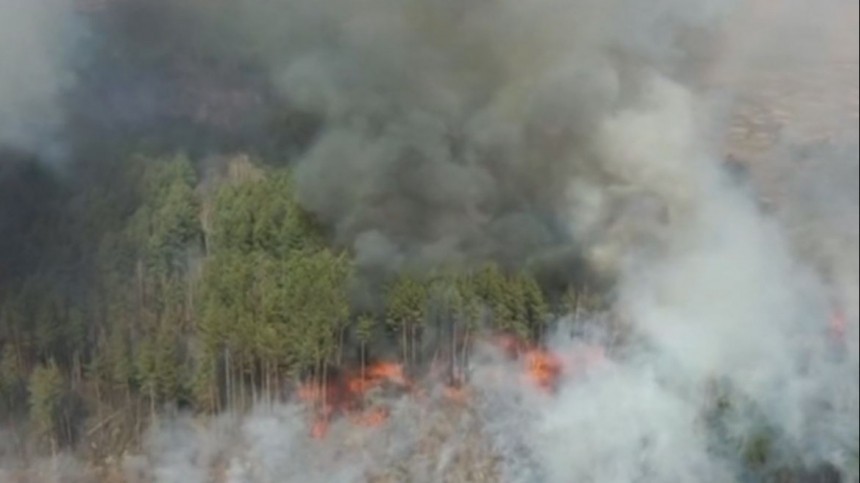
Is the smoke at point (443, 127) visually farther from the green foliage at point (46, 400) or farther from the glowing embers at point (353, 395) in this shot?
the green foliage at point (46, 400)

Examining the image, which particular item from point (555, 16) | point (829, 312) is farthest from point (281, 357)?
point (829, 312)

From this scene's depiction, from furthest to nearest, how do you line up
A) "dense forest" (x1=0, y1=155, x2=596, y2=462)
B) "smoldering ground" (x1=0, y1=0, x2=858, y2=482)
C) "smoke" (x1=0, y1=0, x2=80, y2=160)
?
"smoke" (x1=0, y1=0, x2=80, y2=160) < "dense forest" (x1=0, y1=155, x2=596, y2=462) < "smoldering ground" (x1=0, y1=0, x2=858, y2=482)

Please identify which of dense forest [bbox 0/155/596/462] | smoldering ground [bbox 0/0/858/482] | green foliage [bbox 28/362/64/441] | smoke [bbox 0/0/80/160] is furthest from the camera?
smoke [bbox 0/0/80/160]

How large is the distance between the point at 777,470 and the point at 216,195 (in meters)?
4.39

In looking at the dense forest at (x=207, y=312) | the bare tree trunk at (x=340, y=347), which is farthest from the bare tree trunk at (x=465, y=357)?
Answer: the bare tree trunk at (x=340, y=347)

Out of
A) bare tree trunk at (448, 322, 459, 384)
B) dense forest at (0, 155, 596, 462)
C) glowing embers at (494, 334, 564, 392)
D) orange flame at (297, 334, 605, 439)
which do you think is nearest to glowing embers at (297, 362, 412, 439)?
orange flame at (297, 334, 605, 439)

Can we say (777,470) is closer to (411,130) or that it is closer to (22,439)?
(411,130)

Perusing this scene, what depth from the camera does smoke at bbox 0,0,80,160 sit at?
7.87 meters

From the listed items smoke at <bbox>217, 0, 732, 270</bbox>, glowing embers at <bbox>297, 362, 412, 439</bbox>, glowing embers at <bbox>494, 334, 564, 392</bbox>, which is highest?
smoke at <bbox>217, 0, 732, 270</bbox>

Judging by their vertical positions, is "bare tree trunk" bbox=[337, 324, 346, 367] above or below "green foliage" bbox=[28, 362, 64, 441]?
above

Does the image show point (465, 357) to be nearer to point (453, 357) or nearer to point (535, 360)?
point (453, 357)

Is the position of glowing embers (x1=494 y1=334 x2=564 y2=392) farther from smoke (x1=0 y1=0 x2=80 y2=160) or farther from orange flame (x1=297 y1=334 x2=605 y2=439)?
smoke (x1=0 y1=0 x2=80 y2=160)

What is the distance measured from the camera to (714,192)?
7.02 meters

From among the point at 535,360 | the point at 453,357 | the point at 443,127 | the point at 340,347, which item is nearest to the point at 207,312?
the point at 340,347
